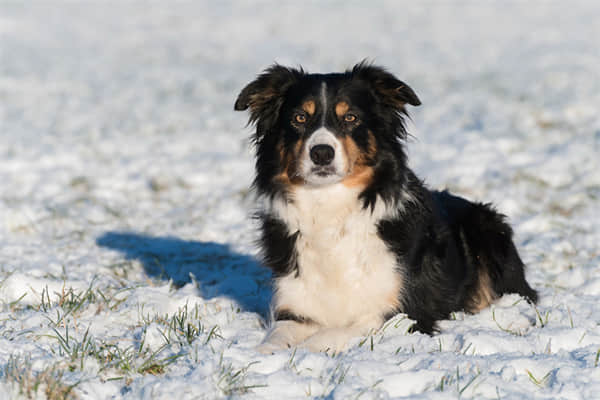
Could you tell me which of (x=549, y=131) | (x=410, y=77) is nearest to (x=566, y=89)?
(x=549, y=131)

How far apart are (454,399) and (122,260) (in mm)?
3888

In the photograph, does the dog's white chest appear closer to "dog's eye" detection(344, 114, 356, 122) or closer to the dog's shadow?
"dog's eye" detection(344, 114, 356, 122)

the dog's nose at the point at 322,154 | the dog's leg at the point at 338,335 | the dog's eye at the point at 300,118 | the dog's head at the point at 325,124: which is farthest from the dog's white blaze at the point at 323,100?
the dog's leg at the point at 338,335

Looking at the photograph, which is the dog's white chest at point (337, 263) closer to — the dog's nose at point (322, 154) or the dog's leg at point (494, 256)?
the dog's nose at point (322, 154)

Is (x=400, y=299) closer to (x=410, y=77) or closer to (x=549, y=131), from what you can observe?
(x=549, y=131)

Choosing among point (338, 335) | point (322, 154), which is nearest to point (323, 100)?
point (322, 154)

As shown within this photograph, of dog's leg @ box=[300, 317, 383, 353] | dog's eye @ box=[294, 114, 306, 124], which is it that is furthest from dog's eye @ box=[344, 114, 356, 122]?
dog's leg @ box=[300, 317, 383, 353]

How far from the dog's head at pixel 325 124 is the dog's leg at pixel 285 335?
2.83 feet

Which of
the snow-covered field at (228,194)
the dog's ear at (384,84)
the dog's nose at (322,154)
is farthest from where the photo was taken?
the dog's ear at (384,84)

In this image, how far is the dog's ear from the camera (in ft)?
14.1

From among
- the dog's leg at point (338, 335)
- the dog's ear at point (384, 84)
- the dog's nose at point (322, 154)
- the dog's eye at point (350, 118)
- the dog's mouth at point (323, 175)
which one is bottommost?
the dog's leg at point (338, 335)

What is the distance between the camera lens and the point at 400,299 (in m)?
Result: 4.00

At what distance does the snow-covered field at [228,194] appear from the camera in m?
3.10

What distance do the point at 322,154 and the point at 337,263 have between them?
2.29 feet
